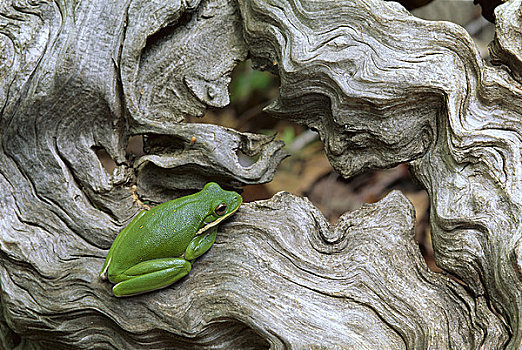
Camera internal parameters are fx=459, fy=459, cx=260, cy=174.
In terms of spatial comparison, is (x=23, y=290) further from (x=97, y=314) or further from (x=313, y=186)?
(x=313, y=186)

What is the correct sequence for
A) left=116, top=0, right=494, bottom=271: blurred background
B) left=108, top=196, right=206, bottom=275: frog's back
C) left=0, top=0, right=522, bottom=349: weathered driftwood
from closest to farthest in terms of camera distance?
left=0, top=0, right=522, bottom=349: weathered driftwood < left=108, top=196, right=206, bottom=275: frog's back < left=116, top=0, right=494, bottom=271: blurred background

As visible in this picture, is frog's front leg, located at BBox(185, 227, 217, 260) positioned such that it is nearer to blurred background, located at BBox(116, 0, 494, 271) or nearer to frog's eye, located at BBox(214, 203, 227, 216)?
frog's eye, located at BBox(214, 203, 227, 216)

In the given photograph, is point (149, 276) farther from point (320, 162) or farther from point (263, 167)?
point (320, 162)

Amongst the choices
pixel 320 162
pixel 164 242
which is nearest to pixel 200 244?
pixel 164 242

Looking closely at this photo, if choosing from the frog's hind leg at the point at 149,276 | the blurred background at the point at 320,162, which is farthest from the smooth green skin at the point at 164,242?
the blurred background at the point at 320,162

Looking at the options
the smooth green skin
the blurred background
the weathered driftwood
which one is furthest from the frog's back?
the blurred background
